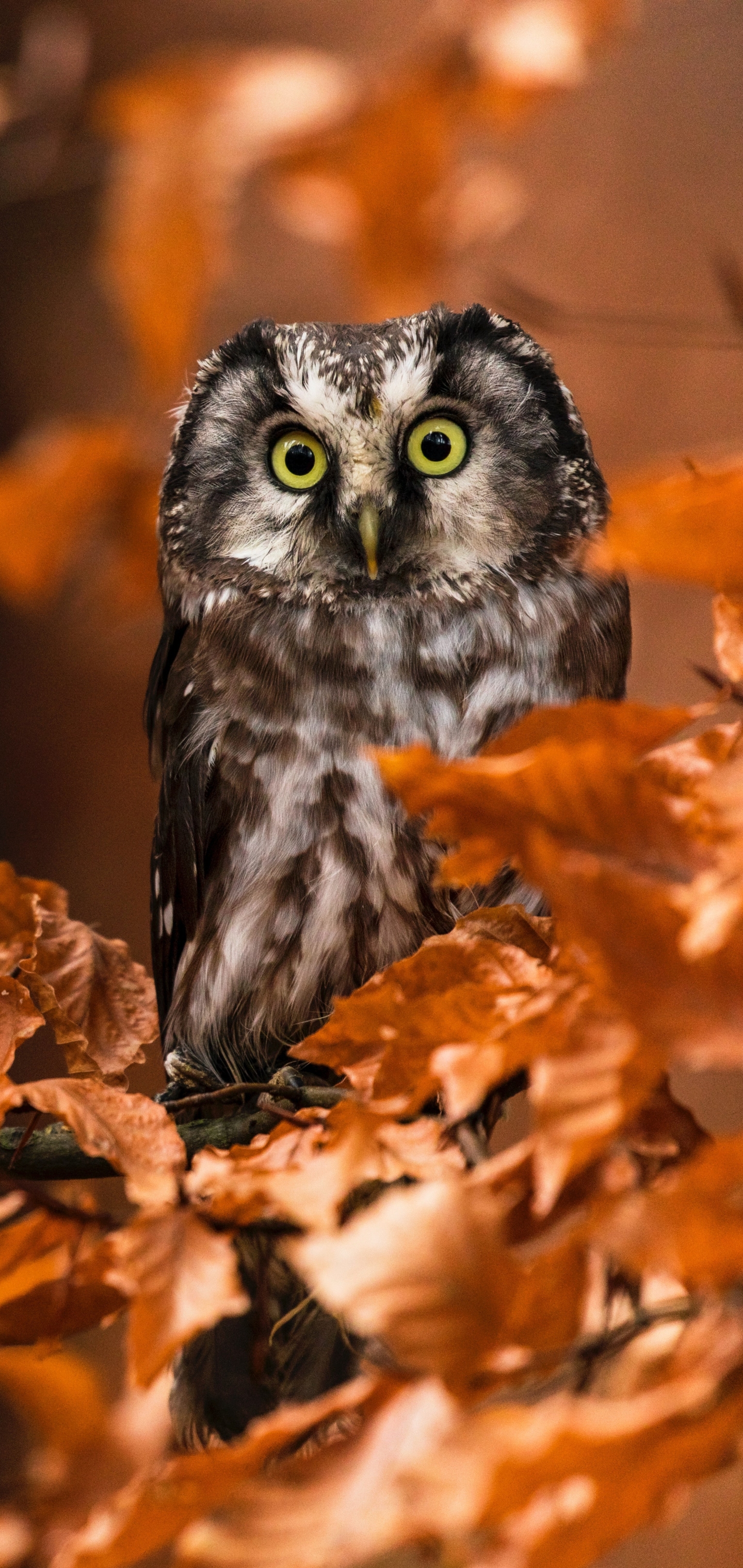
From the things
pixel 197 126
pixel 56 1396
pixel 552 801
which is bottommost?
pixel 56 1396

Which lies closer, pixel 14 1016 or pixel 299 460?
pixel 14 1016

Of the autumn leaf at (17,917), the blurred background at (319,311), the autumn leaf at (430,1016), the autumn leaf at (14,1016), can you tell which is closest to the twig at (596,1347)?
the autumn leaf at (430,1016)

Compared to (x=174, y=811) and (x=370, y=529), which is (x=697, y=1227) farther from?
(x=174, y=811)

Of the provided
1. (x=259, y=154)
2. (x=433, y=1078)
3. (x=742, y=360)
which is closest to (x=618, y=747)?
(x=433, y=1078)

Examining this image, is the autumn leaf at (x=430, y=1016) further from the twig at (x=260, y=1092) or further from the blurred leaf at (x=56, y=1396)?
the blurred leaf at (x=56, y=1396)

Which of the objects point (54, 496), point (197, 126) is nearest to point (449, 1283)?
point (197, 126)

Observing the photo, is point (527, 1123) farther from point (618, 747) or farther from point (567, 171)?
point (618, 747)

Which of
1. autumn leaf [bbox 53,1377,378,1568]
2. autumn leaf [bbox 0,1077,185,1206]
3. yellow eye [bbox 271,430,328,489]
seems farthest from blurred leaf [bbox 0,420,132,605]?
autumn leaf [bbox 53,1377,378,1568]

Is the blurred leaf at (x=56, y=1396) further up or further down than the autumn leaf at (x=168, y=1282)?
further down
